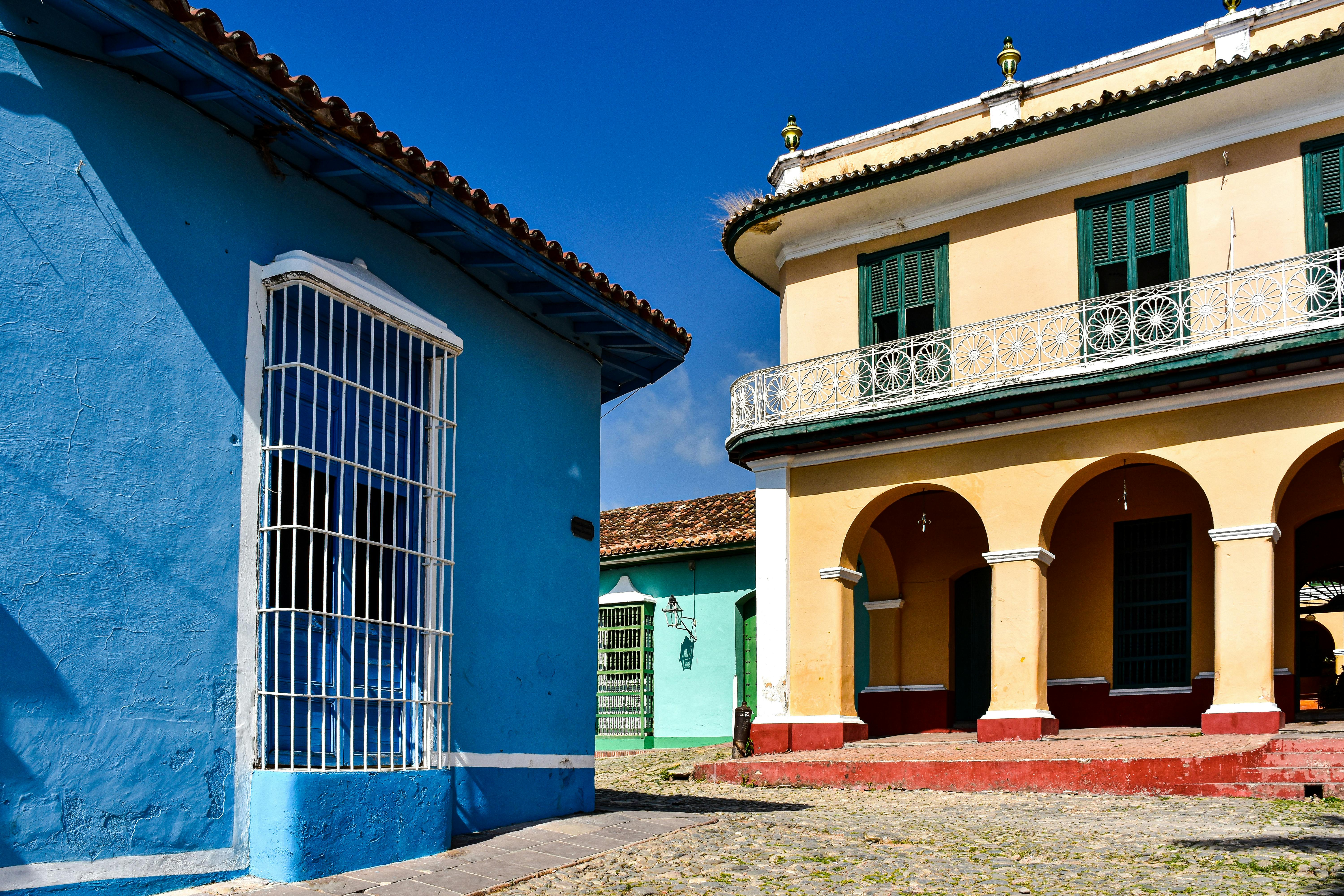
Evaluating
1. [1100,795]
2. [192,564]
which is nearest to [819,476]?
[1100,795]

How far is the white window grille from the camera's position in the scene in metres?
5.77

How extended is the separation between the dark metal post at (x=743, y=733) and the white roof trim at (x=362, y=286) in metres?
8.62

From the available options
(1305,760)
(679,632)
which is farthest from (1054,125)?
(679,632)

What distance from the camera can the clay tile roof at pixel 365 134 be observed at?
17.4 ft

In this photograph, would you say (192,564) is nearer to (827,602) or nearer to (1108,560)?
(827,602)

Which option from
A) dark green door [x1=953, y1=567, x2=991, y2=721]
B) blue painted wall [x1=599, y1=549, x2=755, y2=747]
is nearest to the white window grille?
dark green door [x1=953, y1=567, x2=991, y2=721]

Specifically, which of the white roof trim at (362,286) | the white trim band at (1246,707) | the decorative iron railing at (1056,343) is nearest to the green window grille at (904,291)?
the decorative iron railing at (1056,343)

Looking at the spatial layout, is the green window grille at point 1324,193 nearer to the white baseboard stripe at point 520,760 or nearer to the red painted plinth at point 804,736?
the red painted plinth at point 804,736

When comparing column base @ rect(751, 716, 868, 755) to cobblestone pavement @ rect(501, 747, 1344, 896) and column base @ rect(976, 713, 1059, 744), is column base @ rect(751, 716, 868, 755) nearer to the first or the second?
column base @ rect(976, 713, 1059, 744)

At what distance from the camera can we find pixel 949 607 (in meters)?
15.9

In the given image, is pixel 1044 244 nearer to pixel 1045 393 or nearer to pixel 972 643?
pixel 1045 393

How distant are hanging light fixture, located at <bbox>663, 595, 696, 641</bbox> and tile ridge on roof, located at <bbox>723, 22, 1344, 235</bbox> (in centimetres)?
663

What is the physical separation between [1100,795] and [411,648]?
6400mm

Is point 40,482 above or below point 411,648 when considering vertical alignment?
above
